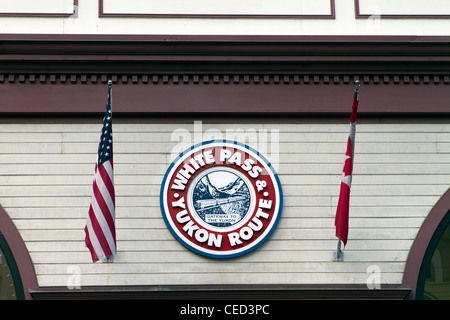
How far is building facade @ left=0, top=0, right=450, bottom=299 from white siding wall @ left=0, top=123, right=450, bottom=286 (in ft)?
0.07

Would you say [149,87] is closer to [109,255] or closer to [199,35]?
[199,35]

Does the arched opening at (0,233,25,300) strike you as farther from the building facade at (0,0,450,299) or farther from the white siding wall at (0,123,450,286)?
the white siding wall at (0,123,450,286)

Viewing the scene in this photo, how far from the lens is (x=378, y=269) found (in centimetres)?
1191

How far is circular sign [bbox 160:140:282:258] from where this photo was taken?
39.0 ft

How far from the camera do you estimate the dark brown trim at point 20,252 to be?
11.7 meters

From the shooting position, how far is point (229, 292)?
11.6 m
